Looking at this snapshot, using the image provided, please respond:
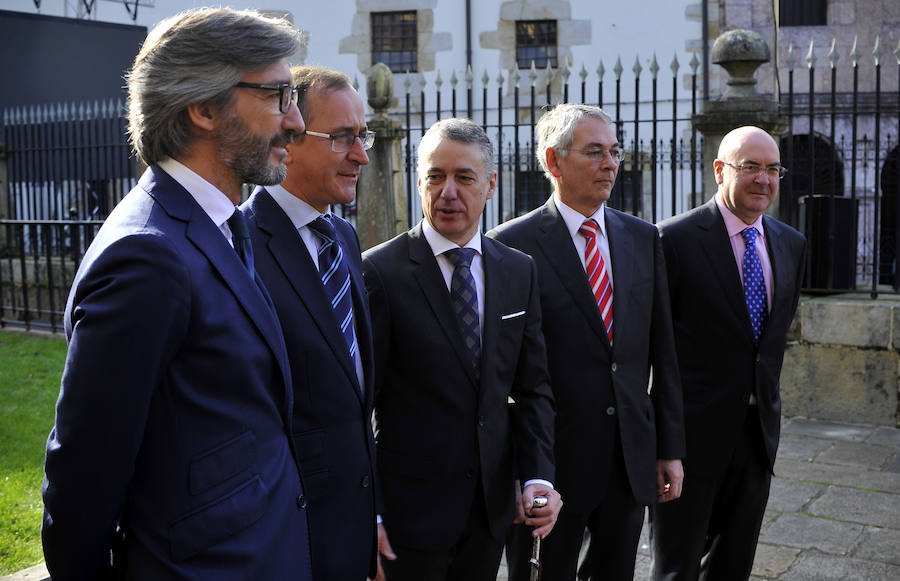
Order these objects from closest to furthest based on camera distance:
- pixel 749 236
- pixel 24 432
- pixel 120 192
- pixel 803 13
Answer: pixel 749 236 → pixel 24 432 → pixel 120 192 → pixel 803 13

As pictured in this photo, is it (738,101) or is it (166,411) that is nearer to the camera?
(166,411)

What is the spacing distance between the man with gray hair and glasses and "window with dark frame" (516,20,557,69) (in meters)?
15.9

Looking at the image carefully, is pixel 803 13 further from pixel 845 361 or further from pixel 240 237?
pixel 240 237

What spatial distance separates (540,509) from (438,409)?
44 centimetres

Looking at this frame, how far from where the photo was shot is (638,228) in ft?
11.9

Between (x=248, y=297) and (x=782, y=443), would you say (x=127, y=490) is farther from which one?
(x=782, y=443)

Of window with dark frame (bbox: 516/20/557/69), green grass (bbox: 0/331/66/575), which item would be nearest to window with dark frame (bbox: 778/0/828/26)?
window with dark frame (bbox: 516/20/557/69)

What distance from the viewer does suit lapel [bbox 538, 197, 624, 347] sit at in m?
3.39

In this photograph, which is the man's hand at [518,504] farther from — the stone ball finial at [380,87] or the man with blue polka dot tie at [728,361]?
the stone ball finial at [380,87]

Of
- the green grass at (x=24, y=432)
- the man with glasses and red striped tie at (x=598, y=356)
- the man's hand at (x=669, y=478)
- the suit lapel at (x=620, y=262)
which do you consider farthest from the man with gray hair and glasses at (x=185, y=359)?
the green grass at (x=24, y=432)

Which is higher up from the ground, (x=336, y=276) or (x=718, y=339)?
(x=336, y=276)

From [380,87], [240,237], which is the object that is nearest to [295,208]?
[240,237]

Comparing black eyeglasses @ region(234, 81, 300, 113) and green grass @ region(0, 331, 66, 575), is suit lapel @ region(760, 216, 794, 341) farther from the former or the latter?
green grass @ region(0, 331, 66, 575)

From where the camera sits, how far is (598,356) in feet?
11.1
